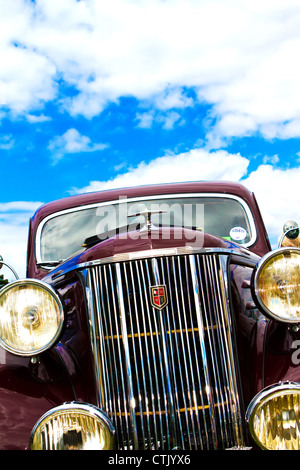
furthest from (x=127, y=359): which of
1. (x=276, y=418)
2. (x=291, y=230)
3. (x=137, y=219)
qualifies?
(x=291, y=230)

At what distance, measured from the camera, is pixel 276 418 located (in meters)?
1.98


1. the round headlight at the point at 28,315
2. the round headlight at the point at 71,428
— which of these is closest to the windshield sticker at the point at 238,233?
the round headlight at the point at 28,315

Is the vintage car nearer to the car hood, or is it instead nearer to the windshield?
the car hood

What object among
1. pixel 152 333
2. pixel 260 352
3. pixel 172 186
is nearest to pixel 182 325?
pixel 152 333

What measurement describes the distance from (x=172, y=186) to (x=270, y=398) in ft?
8.36

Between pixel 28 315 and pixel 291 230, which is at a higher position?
pixel 291 230

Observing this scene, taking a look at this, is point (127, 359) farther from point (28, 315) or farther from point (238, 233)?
point (238, 233)

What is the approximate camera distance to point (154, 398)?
2.13 m

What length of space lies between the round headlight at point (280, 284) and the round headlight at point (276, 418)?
0.37 metres

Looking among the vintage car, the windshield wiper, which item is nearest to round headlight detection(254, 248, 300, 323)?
the vintage car

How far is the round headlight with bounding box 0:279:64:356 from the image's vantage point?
2170mm

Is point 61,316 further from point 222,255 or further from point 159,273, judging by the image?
point 222,255

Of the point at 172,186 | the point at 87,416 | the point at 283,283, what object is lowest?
the point at 87,416

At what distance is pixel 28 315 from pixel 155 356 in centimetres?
68
